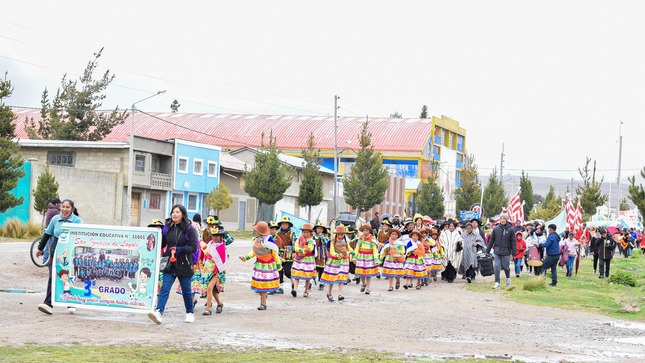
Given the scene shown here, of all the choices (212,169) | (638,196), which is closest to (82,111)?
(212,169)

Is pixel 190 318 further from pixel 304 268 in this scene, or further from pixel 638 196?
pixel 638 196

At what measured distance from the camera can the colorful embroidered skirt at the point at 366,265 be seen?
22.0 meters

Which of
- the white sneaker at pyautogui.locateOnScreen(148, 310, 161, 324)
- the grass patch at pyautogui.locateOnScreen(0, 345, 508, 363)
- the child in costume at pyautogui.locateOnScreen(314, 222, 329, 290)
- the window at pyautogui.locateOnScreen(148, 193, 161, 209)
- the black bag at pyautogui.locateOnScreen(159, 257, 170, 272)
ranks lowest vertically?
the grass patch at pyautogui.locateOnScreen(0, 345, 508, 363)

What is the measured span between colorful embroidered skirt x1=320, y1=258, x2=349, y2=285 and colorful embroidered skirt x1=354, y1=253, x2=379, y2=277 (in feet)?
5.73

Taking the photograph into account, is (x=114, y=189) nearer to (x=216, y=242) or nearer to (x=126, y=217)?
(x=126, y=217)

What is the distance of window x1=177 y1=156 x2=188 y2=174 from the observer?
6103 cm

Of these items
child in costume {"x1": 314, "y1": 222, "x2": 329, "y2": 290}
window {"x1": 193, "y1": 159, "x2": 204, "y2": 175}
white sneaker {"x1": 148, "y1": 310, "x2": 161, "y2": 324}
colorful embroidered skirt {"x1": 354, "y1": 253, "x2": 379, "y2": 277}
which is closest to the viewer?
white sneaker {"x1": 148, "y1": 310, "x2": 161, "y2": 324}

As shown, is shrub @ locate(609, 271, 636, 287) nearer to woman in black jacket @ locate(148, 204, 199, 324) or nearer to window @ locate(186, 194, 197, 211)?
woman in black jacket @ locate(148, 204, 199, 324)

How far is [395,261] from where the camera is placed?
23.8 m

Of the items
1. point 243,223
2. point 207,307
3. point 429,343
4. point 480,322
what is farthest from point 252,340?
point 243,223

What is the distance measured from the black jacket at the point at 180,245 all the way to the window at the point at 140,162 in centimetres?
4248

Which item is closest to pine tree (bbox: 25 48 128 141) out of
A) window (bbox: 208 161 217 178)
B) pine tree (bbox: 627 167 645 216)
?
window (bbox: 208 161 217 178)

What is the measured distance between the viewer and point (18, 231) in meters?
35.4

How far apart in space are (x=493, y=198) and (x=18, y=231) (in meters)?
68.2
